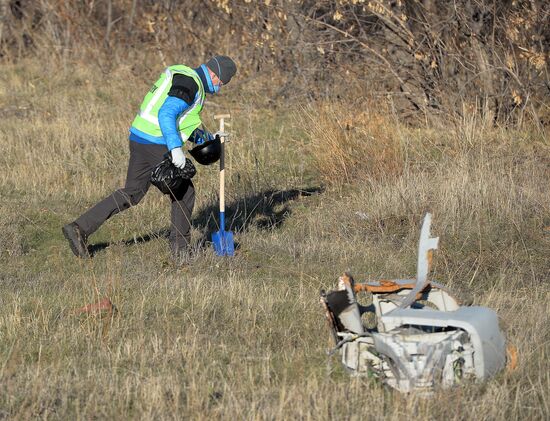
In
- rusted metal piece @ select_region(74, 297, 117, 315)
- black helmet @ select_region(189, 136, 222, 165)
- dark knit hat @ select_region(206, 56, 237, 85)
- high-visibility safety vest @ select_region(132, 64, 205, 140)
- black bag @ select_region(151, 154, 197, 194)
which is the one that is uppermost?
dark knit hat @ select_region(206, 56, 237, 85)

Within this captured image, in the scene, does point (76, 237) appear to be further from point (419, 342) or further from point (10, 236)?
point (419, 342)

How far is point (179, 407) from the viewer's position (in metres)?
4.67

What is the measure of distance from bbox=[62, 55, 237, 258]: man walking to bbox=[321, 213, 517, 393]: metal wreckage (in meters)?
2.77

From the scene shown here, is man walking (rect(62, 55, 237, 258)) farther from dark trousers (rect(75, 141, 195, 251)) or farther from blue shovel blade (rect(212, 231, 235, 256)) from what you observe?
blue shovel blade (rect(212, 231, 235, 256))

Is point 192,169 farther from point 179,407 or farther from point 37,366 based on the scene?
point 179,407

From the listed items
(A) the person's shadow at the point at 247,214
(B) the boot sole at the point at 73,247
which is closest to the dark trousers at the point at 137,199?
(B) the boot sole at the point at 73,247

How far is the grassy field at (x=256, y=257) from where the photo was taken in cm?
479

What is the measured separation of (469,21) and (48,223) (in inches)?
233

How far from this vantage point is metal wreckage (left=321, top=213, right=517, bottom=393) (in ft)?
15.0

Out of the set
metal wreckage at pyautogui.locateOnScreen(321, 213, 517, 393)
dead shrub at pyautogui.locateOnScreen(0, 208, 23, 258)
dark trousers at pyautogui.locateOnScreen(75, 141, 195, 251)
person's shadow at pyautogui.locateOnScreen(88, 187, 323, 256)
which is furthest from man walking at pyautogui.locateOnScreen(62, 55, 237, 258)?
metal wreckage at pyautogui.locateOnScreen(321, 213, 517, 393)

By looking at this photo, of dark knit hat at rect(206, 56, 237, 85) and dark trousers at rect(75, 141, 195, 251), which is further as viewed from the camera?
dark trousers at rect(75, 141, 195, 251)

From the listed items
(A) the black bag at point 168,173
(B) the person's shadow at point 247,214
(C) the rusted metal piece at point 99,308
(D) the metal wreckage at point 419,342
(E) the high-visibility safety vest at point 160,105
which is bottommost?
(B) the person's shadow at point 247,214

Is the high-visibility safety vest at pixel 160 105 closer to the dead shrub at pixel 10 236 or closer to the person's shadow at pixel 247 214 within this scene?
the person's shadow at pixel 247 214

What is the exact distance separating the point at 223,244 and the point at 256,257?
1.06 feet
